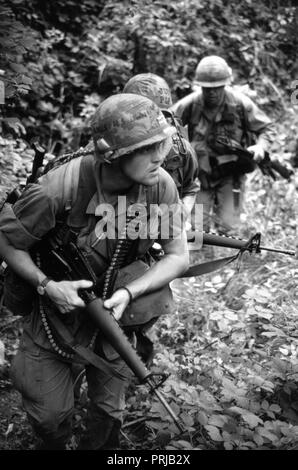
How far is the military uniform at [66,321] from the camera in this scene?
291cm

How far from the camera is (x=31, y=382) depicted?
3.17 meters

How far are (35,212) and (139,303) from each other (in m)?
0.73

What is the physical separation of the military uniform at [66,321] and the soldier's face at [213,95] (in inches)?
136

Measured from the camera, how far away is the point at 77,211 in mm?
2998

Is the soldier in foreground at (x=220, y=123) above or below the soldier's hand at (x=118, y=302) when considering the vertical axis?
below

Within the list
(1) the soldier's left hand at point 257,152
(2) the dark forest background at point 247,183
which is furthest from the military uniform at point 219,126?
(2) the dark forest background at point 247,183

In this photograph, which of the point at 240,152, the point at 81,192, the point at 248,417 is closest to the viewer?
the point at 81,192

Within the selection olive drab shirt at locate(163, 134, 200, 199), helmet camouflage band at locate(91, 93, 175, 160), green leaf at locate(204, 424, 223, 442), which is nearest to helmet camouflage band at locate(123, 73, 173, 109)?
olive drab shirt at locate(163, 134, 200, 199)

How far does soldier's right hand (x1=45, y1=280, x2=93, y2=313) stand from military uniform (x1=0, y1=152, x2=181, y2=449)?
0.22 metres

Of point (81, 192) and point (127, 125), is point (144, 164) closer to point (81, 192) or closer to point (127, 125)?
point (127, 125)

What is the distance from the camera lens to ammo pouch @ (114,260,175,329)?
10.4ft

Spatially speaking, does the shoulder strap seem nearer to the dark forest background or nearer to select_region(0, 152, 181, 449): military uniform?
select_region(0, 152, 181, 449): military uniform

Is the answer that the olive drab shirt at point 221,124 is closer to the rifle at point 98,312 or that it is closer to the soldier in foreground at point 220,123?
the soldier in foreground at point 220,123

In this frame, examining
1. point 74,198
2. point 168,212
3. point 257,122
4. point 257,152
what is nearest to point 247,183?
point 257,122
